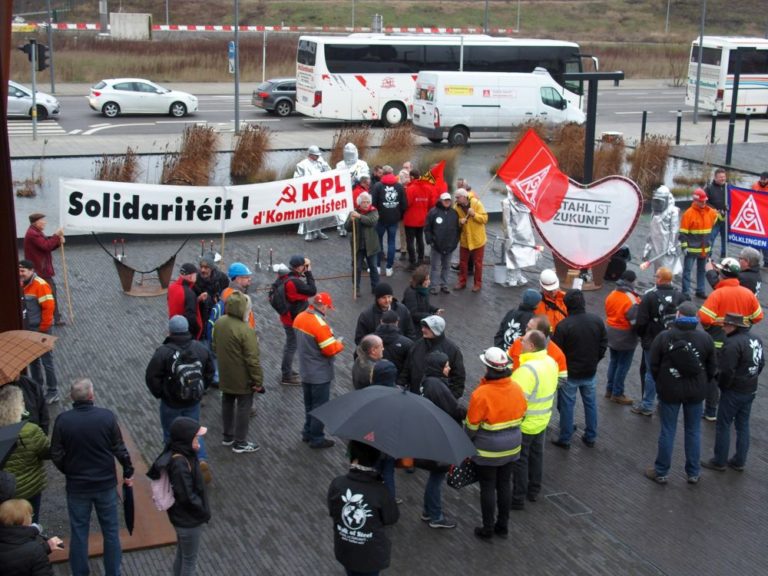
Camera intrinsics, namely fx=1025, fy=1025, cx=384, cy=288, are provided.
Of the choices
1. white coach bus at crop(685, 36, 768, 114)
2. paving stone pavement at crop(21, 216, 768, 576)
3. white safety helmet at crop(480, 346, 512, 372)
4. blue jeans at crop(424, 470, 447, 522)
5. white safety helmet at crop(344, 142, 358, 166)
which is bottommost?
paving stone pavement at crop(21, 216, 768, 576)

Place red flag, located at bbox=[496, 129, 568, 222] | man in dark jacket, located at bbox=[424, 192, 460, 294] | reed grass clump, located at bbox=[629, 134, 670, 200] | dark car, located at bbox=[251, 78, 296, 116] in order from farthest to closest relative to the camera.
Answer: dark car, located at bbox=[251, 78, 296, 116] < reed grass clump, located at bbox=[629, 134, 670, 200] < man in dark jacket, located at bbox=[424, 192, 460, 294] < red flag, located at bbox=[496, 129, 568, 222]

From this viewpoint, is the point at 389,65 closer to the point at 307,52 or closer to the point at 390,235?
the point at 307,52

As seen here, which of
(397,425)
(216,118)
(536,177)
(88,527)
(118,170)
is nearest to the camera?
(397,425)

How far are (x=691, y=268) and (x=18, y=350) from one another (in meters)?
10.7

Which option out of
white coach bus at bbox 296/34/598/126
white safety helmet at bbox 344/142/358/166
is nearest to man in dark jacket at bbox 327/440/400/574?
white safety helmet at bbox 344/142/358/166

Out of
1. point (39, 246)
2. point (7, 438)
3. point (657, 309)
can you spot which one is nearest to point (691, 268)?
point (657, 309)

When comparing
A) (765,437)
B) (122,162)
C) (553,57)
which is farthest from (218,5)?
(765,437)

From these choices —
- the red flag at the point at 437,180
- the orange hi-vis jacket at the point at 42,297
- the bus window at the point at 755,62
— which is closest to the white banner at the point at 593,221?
the red flag at the point at 437,180

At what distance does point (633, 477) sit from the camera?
31.9 feet

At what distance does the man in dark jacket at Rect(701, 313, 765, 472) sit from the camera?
9555 mm

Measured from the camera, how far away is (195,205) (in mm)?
14859

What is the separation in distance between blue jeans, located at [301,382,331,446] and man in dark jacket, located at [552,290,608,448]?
232cm

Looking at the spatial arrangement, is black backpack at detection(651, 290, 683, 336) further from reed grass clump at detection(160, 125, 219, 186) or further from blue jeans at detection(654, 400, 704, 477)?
reed grass clump at detection(160, 125, 219, 186)

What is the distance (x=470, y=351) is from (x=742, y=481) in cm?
416
